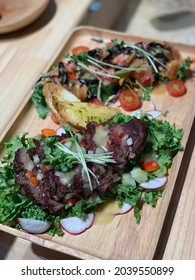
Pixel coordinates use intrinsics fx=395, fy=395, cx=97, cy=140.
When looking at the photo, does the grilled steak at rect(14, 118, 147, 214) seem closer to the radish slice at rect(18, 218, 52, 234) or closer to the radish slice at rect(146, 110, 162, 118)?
the radish slice at rect(18, 218, 52, 234)

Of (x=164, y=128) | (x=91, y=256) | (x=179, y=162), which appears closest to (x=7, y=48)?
(x=164, y=128)

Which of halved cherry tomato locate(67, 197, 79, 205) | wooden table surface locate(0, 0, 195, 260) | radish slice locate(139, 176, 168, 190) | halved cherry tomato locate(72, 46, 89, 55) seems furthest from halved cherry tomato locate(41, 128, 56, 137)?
halved cherry tomato locate(72, 46, 89, 55)

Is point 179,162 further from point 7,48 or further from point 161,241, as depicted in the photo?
point 7,48

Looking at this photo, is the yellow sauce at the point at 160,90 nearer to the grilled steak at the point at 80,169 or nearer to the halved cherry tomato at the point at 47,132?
the grilled steak at the point at 80,169

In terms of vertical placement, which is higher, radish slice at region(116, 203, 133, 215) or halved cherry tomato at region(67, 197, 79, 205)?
halved cherry tomato at region(67, 197, 79, 205)

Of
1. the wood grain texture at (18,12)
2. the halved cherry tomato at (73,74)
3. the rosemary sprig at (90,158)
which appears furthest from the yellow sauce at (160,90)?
the wood grain texture at (18,12)
